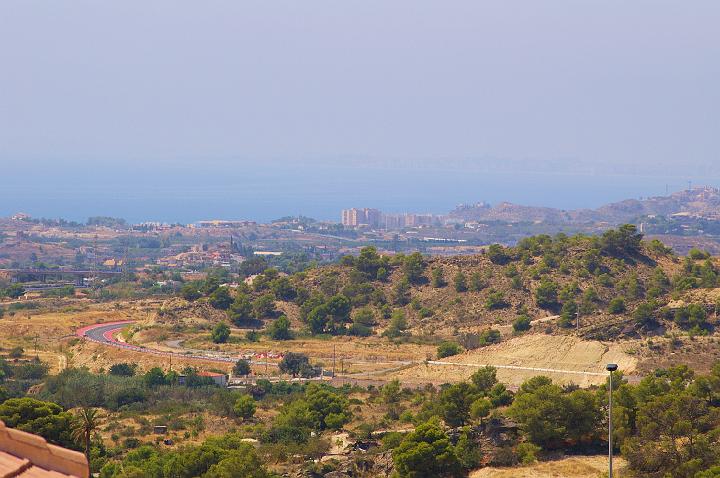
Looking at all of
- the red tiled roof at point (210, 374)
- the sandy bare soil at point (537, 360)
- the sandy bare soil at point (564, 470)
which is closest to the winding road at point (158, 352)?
the sandy bare soil at point (537, 360)

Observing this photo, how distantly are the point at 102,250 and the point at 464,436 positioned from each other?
6112 inches

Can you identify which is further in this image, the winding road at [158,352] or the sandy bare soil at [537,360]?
the winding road at [158,352]

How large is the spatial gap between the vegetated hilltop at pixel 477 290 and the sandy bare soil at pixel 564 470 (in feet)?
99.9

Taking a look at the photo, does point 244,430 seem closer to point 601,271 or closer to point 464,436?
point 464,436

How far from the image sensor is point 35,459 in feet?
40.2

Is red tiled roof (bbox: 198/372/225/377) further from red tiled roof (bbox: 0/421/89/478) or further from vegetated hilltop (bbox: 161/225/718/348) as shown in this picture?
red tiled roof (bbox: 0/421/89/478)

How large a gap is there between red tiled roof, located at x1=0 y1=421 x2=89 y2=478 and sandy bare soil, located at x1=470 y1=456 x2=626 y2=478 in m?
20.6

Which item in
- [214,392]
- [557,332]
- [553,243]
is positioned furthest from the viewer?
[553,243]

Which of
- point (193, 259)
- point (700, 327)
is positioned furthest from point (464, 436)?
point (193, 259)

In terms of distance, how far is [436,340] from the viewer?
224 feet

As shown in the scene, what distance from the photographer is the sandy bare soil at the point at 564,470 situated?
30688mm

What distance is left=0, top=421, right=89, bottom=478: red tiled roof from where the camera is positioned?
11.8 m

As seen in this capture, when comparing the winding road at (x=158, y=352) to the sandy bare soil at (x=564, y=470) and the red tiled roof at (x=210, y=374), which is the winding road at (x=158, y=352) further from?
the sandy bare soil at (x=564, y=470)

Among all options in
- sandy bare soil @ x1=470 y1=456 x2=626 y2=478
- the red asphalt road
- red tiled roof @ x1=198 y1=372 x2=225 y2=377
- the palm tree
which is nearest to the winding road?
the red asphalt road
